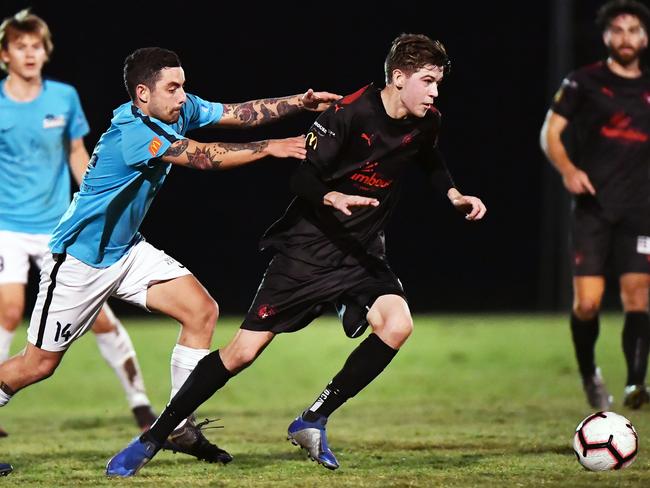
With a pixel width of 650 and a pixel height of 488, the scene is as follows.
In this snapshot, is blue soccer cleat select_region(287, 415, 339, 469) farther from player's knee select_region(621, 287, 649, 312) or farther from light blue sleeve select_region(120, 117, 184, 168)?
player's knee select_region(621, 287, 649, 312)

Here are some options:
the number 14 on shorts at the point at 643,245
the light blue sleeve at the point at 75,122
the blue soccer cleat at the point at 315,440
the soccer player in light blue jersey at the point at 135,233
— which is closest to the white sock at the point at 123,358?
the light blue sleeve at the point at 75,122

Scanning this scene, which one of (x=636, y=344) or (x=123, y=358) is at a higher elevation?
(x=123, y=358)

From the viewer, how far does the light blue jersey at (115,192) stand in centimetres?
531

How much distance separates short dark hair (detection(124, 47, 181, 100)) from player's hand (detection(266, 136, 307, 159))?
2.26 feet

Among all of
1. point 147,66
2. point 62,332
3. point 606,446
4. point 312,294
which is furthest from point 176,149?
point 606,446

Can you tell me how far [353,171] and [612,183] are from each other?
2.79 meters

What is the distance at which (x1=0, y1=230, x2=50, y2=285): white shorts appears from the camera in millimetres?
7152

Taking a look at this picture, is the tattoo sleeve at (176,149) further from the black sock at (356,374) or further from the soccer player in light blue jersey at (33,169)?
the soccer player in light blue jersey at (33,169)

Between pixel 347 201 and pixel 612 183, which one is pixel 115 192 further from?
pixel 612 183

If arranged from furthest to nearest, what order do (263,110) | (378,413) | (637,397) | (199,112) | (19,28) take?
1. (378,413)
2. (637,397)
3. (19,28)
4. (263,110)
5. (199,112)

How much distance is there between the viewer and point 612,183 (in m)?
7.79

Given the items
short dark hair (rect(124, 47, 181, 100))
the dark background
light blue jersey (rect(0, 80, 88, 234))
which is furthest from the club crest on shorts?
the dark background

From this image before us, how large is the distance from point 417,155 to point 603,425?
57.3 inches

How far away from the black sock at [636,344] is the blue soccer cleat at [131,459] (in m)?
3.51
